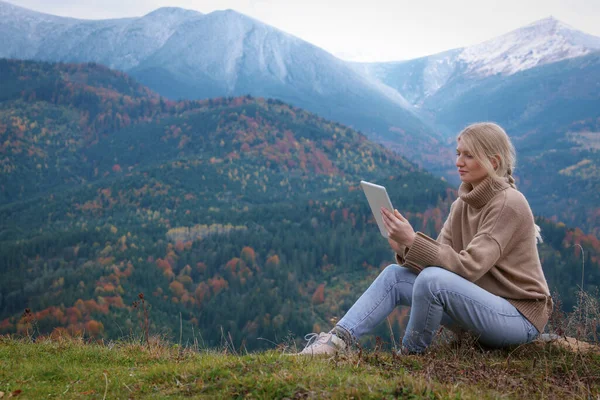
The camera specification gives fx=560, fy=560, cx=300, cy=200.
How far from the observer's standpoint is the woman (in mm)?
4336

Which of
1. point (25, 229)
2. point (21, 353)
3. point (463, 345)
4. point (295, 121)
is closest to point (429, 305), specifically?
point (463, 345)

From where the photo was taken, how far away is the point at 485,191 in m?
4.51

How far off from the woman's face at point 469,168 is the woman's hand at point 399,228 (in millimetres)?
622

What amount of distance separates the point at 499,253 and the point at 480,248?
0.15 m

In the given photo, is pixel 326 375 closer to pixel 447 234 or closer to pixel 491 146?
pixel 447 234

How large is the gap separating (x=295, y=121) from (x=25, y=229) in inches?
3511

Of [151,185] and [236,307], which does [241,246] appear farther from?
[151,185]

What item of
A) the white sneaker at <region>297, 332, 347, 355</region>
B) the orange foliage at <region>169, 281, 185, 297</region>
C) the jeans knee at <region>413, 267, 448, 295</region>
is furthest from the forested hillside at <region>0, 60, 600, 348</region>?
the jeans knee at <region>413, 267, 448, 295</region>

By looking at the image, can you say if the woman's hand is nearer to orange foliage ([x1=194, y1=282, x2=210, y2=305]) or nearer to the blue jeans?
the blue jeans

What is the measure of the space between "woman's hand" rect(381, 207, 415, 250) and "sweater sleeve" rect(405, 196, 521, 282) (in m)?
0.06

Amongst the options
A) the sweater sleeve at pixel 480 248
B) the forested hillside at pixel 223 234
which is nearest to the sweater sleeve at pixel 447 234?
the sweater sleeve at pixel 480 248

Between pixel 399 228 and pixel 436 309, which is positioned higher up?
pixel 399 228

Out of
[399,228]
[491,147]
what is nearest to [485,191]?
[491,147]

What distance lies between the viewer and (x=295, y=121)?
18650 cm
